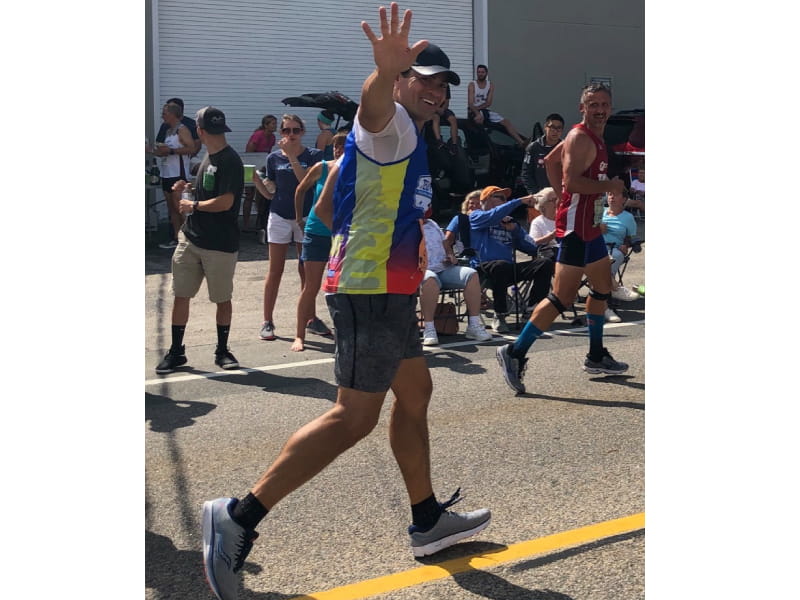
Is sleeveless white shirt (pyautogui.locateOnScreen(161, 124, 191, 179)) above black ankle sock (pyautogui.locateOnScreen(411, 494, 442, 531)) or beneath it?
above

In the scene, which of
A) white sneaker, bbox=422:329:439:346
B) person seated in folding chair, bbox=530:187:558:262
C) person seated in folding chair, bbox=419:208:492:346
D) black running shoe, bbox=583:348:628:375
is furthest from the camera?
person seated in folding chair, bbox=530:187:558:262

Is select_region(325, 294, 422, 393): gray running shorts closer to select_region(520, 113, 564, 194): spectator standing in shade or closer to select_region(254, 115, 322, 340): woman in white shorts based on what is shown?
select_region(254, 115, 322, 340): woman in white shorts

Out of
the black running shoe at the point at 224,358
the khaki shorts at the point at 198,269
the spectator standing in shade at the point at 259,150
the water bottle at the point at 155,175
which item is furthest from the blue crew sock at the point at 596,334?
the water bottle at the point at 155,175

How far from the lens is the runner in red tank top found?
6.83 meters

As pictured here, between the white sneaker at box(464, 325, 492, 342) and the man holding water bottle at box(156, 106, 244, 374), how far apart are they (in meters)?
2.26

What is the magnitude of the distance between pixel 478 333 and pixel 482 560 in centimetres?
514

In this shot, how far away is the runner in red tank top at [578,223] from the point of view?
22.4ft


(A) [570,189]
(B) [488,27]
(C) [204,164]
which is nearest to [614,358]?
(A) [570,189]

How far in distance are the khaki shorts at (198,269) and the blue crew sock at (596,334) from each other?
265 centimetres

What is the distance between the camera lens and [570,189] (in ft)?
22.4

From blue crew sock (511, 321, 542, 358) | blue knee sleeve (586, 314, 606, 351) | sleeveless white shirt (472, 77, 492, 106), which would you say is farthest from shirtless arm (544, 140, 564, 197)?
sleeveless white shirt (472, 77, 492, 106)

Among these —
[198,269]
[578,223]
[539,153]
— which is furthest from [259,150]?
[578,223]
